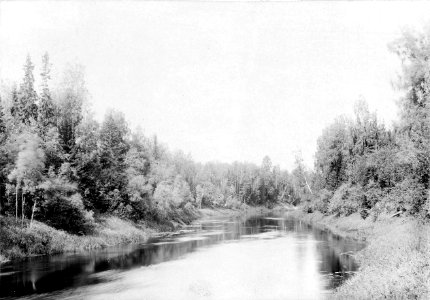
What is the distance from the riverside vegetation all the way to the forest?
0.46 ft

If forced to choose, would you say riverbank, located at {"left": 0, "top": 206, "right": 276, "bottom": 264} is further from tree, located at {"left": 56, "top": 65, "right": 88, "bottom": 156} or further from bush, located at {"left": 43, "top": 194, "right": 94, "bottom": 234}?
tree, located at {"left": 56, "top": 65, "right": 88, "bottom": 156}

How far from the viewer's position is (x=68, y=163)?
51.2m

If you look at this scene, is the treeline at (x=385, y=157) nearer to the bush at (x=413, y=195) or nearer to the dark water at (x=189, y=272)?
the bush at (x=413, y=195)

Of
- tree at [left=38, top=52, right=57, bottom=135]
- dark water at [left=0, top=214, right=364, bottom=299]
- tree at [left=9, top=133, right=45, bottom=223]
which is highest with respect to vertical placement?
tree at [left=38, top=52, right=57, bottom=135]

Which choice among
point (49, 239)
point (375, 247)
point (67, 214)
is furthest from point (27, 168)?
point (375, 247)

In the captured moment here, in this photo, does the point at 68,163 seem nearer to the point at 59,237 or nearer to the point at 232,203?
the point at 59,237

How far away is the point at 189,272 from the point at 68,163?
26102mm

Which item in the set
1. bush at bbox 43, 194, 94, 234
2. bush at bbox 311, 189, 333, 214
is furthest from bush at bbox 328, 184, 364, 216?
bush at bbox 43, 194, 94, 234

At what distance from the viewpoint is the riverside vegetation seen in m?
31.0

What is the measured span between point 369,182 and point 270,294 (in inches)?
1545

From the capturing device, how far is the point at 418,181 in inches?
1312

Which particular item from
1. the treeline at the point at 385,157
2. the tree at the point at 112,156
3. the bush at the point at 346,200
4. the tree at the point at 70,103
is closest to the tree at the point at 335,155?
the treeline at the point at 385,157

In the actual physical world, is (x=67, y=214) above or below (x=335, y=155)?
below

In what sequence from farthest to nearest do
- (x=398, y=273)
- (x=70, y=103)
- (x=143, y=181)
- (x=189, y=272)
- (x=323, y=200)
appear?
(x=323, y=200), (x=143, y=181), (x=70, y=103), (x=189, y=272), (x=398, y=273)
